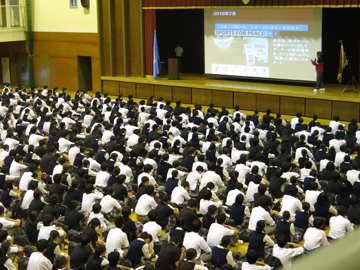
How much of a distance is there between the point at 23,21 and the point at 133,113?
9.75 m

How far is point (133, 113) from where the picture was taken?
11977 millimetres

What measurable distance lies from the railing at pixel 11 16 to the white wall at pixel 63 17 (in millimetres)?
642

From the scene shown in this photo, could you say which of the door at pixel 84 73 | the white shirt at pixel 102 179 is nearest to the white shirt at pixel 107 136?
the white shirt at pixel 102 179

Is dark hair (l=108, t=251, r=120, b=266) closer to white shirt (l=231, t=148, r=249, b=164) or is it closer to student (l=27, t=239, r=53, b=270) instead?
student (l=27, t=239, r=53, b=270)

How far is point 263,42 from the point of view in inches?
579

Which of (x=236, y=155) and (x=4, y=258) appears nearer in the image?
(x=4, y=258)

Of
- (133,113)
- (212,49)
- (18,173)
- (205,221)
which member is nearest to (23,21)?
(212,49)

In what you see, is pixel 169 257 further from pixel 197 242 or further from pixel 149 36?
pixel 149 36

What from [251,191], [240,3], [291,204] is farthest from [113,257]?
[240,3]

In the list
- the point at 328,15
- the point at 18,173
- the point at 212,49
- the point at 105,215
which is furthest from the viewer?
the point at 212,49

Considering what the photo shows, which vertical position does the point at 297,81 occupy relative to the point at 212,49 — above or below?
below

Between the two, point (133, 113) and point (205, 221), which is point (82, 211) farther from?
point (133, 113)

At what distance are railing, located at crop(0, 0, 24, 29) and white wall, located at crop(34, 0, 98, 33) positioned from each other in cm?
64

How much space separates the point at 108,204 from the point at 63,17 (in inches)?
529
